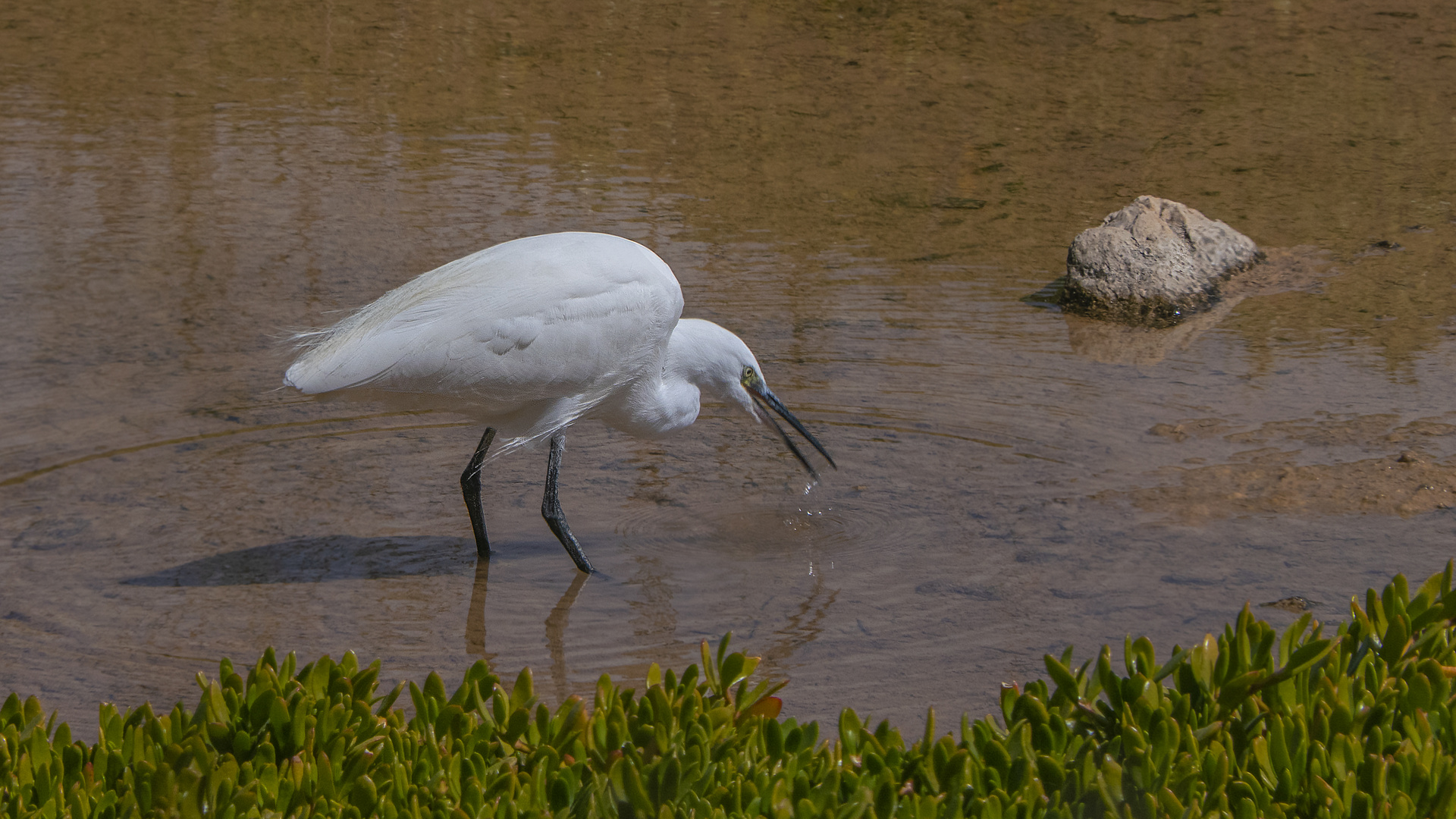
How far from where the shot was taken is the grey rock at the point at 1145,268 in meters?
7.09

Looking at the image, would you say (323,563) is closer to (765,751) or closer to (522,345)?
(522,345)

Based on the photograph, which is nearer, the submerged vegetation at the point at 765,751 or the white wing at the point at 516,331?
the submerged vegetation at the point at 765,751

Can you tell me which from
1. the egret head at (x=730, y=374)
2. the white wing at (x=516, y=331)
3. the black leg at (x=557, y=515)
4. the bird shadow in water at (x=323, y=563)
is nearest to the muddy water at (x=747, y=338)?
the bird shadow in water at (x=323, y=563)

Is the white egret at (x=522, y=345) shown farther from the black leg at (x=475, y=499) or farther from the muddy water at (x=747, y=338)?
the muddy water at (x=747, y=338)

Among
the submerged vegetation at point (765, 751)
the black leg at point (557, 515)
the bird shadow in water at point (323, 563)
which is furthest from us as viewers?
the black leg at point (557, 515)

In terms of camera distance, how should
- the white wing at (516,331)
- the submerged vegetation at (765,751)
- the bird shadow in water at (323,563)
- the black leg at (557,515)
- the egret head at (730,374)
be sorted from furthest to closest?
the egret head at (730,374) → the black leg at (557,515) → the bird shadow in water at (323,563) → the white wing at (516,331) → the submerged vegetation at (765,751)

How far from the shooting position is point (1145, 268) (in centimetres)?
714

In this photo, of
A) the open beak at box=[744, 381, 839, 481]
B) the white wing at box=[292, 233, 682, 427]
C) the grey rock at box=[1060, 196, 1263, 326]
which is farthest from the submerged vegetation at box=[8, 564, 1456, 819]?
the grey rock at box=[1060, 196, 1263, 326]

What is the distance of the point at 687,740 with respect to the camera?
86.7 inches

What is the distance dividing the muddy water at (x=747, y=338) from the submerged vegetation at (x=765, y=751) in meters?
1.39

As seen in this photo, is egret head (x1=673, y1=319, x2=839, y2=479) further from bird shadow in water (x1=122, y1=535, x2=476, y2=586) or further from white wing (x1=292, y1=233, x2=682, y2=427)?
bird shadow in water (x1=122, y1=535, x2=476, y2=586)

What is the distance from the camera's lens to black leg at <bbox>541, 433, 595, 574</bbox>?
184 inches

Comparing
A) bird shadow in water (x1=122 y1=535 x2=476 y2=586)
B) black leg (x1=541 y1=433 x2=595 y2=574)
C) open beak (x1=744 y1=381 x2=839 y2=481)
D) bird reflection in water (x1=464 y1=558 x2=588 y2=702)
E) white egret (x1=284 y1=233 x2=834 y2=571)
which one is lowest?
bird reflection in water (x1=464 y1=558 x2=588 y2=702)

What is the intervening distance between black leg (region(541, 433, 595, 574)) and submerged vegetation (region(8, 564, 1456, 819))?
7.29ft
